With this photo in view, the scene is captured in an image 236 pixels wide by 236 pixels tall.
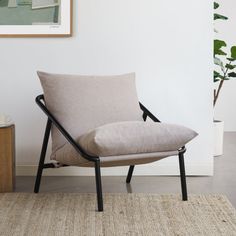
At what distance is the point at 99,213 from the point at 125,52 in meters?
1.41

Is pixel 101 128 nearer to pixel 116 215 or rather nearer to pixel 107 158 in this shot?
pixel 107 158

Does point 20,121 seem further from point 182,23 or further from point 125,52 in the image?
point 182,23

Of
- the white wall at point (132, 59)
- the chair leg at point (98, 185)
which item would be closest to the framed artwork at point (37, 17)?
the white wall at point (132, 59)

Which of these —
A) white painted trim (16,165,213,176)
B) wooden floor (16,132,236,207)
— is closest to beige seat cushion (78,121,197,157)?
wooden floor (16,132,236,207)

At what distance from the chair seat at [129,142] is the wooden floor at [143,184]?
0.49m

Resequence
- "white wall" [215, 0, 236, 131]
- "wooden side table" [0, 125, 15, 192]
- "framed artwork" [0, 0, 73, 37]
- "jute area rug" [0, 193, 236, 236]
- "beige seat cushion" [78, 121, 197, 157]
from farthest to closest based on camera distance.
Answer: "white wall" [215, 0, 236, 131], "framed artwork" [0, 0, 73, 37], "wooden side table" [0, 125, 15, 192], "beige seat cushion" [78, 121, 197, 157], "jute area rug" [0, 193, 236, 236]

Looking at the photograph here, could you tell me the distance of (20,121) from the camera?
3.81 m

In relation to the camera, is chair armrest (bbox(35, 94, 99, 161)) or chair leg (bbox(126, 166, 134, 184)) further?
chair leg (bbox(126, 166, 134, 184))

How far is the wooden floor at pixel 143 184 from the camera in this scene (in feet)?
11.1

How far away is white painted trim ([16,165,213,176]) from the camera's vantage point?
3818 millimetres

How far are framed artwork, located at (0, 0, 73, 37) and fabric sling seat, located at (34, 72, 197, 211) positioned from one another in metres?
0.61

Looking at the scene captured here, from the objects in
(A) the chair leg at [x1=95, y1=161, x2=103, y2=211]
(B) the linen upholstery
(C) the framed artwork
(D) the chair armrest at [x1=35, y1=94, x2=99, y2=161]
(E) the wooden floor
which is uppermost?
(C) the framed artwork

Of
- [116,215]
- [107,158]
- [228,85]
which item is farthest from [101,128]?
[228,85]

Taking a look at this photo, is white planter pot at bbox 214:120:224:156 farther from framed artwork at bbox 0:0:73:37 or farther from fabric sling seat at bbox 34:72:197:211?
framed artwork at bbox 0:0:73:37
